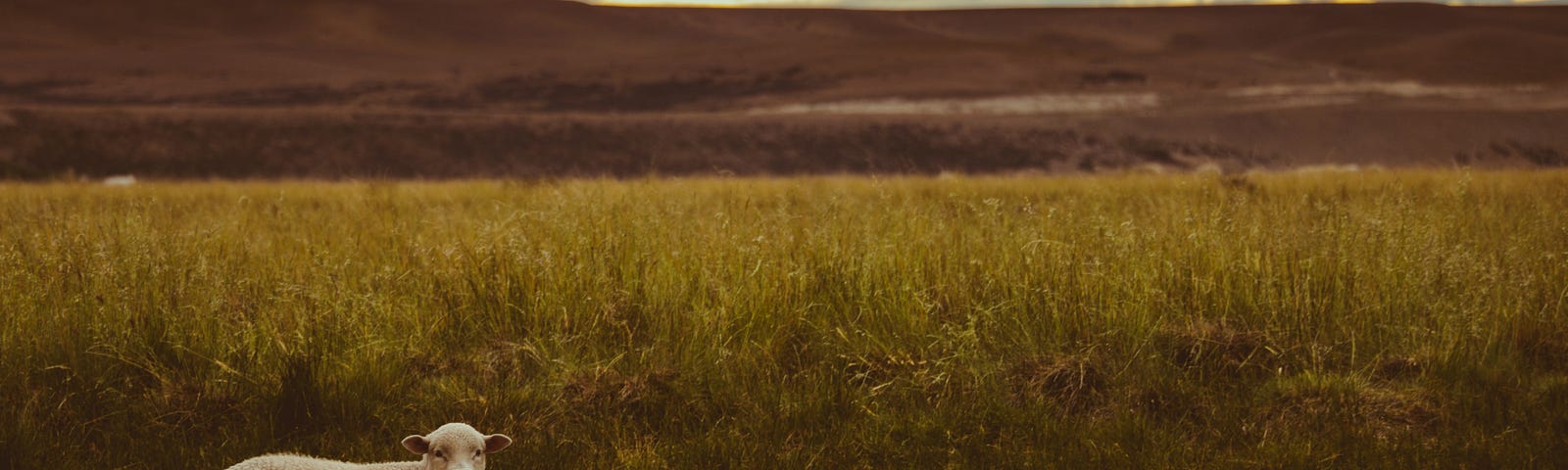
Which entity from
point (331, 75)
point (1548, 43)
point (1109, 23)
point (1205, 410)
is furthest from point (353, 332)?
point (1109, 23)

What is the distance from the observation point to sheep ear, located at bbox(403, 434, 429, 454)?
288cm

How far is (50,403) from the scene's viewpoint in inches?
173

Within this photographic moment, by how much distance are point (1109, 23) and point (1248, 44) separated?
11752mm

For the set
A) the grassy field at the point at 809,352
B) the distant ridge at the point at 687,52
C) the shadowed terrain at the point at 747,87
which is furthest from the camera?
the distant ridge at the point at 687,52

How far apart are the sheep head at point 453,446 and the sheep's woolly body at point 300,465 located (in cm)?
15

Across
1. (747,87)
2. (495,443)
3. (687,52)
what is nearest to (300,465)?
(495,443)

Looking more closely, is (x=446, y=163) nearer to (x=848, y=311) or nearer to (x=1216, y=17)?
(x=848, y=311)

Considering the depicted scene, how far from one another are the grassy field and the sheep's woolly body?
64cm

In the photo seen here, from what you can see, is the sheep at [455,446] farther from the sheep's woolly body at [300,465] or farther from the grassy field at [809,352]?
the grassy field at [809,352]

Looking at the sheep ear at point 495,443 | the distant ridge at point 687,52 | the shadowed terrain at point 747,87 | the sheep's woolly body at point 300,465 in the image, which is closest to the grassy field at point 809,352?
the sheep's woolly body at point 300,465

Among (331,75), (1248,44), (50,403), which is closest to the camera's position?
(50,403)

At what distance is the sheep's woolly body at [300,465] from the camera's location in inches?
123

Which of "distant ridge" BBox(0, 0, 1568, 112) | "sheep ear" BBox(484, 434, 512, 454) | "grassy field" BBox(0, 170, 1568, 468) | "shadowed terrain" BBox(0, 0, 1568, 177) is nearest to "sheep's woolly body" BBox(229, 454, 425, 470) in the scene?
"sheep ear" BBox(484, 434, 512, 454)

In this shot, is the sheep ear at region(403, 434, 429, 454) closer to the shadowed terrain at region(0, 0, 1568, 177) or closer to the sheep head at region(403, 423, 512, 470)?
the sheep head at region(403, 423, 512, 470)
